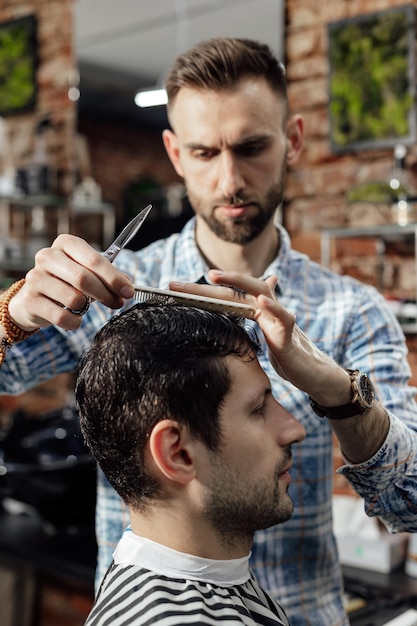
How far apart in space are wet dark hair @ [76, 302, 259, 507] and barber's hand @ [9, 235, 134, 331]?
0.28 feet

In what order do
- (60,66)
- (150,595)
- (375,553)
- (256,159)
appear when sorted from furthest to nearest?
1. (60,66)
2. (375,553)
3. (256,159)
4. (150,595)

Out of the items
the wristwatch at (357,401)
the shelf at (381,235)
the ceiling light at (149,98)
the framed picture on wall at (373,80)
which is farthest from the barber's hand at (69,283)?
the ceiling light at (149,98)

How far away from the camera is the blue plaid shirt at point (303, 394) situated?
1.55 meters

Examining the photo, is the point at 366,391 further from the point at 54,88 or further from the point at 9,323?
the point at 54,88

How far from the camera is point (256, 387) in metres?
1.29

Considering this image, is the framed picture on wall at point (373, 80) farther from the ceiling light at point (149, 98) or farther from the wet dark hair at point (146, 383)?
the wet dark hair at point (146, 383)

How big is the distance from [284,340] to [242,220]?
1.69 feet

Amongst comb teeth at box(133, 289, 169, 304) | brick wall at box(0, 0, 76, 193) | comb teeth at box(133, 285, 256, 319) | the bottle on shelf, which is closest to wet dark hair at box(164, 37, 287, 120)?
comb teeth at box(133, 289, 169, 304)

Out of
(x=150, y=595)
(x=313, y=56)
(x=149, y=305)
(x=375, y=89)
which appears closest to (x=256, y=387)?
(x=149, y=305)

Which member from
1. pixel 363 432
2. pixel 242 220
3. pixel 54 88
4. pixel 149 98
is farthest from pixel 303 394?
pixel 54 88

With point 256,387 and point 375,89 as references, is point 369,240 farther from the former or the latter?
point 256,387

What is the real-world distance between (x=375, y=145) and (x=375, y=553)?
1437 millimetres

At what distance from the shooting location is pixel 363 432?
1.31m

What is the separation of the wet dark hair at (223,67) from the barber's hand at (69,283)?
2.03ft
